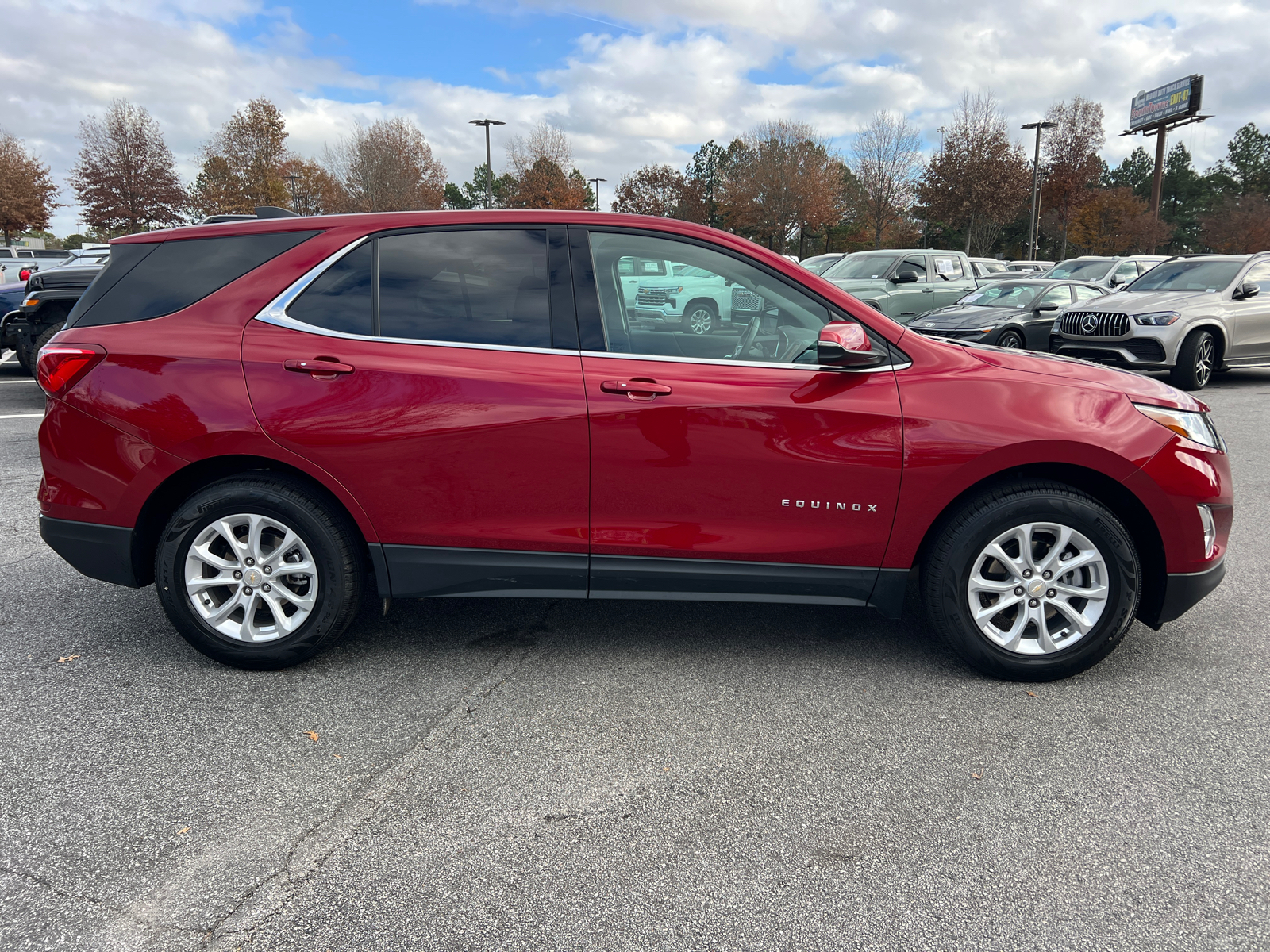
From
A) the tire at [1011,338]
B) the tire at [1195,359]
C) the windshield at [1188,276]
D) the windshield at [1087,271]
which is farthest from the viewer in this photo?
the windshield at [1087,271]

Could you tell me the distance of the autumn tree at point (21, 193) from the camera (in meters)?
47.0

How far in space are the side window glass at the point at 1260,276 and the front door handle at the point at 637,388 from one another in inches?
464

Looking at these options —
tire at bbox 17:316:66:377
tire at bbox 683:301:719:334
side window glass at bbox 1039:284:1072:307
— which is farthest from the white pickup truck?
side window glass at bbox 1039:284:1072:307

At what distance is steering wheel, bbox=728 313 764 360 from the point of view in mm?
3271

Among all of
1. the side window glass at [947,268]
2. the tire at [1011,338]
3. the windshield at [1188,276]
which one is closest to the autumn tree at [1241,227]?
the side window glass at [947,268]

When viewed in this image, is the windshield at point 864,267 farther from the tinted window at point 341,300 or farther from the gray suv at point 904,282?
the tinted window at point 341,300

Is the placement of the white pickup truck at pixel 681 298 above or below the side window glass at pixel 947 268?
below

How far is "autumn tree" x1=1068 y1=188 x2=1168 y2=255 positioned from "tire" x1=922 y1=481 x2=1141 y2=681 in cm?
5000

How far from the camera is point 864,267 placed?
15945 millimetres

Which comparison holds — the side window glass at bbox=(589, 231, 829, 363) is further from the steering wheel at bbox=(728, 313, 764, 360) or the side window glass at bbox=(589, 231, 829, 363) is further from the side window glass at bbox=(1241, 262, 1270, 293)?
the side window glass at bbox=(1241, 262, 1270, 293)

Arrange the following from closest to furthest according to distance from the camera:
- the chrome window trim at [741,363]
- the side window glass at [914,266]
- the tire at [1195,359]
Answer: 1. the chrome window trim at [741,363]
2. the tire at [1195,359]
3. the side window glass at [914,266]

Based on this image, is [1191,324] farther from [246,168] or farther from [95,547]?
[246,168]

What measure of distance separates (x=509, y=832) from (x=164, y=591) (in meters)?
1.81

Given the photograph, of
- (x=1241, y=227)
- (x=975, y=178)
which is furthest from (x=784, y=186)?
(x=1241, y=227)
